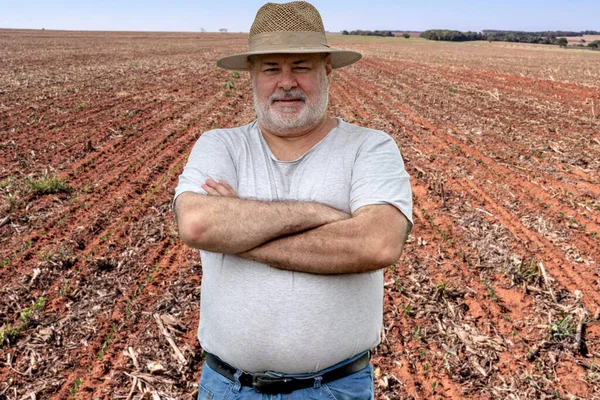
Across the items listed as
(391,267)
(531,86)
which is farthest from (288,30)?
(531,86)

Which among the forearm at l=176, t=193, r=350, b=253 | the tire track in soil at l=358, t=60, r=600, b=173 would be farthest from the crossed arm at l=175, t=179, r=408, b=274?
the tire track in soil at l=358, t=60, r=600, b=173

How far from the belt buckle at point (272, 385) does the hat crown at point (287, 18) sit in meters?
1.52

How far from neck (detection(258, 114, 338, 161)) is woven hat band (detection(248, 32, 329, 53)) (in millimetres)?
346

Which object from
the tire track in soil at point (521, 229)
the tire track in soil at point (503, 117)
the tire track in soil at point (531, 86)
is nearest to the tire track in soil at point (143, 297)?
the tire track in soil at point (521, 229)

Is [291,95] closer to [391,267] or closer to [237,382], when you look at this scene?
[237,382]

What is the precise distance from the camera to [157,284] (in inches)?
198

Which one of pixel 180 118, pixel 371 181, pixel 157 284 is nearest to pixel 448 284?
pixel 157 284

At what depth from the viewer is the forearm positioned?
199 cm

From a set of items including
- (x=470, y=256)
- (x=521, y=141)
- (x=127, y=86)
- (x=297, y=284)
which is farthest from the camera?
(x=127, y=86)

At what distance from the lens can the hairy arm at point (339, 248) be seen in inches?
77.5

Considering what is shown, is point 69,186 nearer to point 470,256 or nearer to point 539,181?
point 470,256

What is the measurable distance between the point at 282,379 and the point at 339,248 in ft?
1.95

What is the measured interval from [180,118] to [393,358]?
1023cm

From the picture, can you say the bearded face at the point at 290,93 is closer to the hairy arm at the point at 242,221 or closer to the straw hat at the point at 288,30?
the straw hat at the point at 288,30
